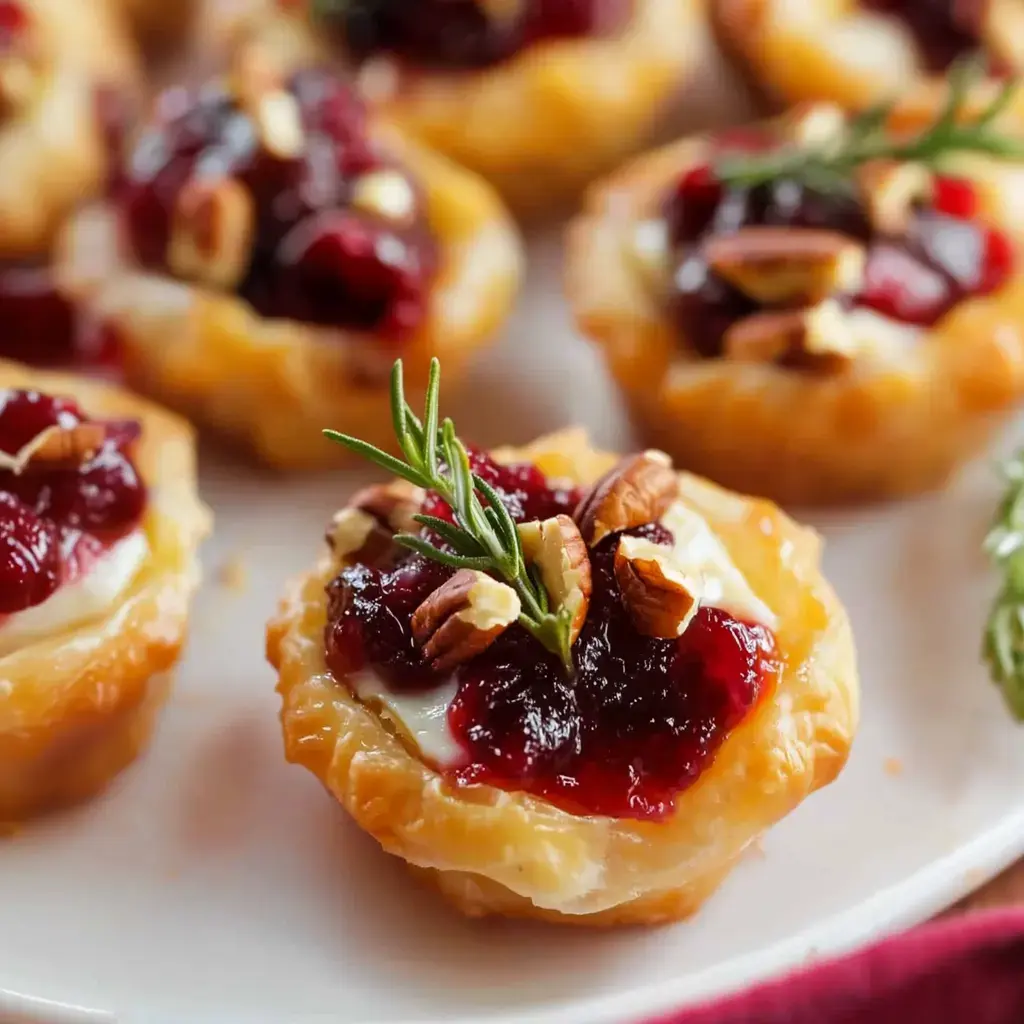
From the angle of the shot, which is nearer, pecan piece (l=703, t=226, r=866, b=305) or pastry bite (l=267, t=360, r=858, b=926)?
pastry bite (l=267, t=360, r=858, b=926)

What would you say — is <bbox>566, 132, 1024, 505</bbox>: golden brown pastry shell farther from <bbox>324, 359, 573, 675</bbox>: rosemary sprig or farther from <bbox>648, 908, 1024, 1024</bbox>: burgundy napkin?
<bbox>648, 908, 1024, 1024</bbox>: burgundy napkin

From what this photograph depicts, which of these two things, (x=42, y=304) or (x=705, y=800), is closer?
(x=705, y=800)

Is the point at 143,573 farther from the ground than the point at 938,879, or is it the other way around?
the point at 143,573

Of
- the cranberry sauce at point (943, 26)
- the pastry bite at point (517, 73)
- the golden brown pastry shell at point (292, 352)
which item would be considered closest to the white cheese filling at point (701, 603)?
the golden brown pastry shell at point (292, 352)

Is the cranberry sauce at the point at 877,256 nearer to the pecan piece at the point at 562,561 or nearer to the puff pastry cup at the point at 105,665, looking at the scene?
the pecan piece at the point at 562,561

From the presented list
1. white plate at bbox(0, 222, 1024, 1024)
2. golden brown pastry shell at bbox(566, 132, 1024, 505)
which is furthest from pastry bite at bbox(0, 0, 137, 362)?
golden brown pastry shell at bbox(566, 132, 1024, 505)

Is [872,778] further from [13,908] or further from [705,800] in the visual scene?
[13,908]

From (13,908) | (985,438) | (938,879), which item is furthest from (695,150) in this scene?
(13,908)

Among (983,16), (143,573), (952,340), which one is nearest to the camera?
(143,573)
